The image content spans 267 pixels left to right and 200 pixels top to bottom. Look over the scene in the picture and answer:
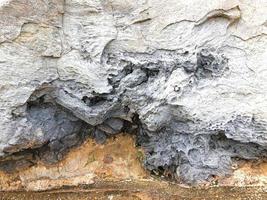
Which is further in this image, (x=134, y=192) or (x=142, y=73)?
(x=134, y=192)

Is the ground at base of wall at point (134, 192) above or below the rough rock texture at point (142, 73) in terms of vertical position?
below

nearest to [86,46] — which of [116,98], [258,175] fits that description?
[116,98]

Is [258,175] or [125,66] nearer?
[125,66]

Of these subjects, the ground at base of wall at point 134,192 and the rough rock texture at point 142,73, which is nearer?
the rough rock texture at point 142,73

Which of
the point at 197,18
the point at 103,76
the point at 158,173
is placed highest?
the point at 197,18

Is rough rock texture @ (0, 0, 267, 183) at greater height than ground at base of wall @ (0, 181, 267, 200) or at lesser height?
greater

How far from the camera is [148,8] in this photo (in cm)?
193

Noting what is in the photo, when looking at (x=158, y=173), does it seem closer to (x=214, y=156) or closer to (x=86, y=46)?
(x=214, y=156)

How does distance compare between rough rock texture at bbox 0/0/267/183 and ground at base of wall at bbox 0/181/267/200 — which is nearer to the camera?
rough rock texture at bbox 0/0/267/183

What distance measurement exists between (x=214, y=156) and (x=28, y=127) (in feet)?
3.18

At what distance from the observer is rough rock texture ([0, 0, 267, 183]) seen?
1.92 m

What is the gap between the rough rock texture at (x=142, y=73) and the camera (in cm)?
192

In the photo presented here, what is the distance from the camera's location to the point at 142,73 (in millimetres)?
2064

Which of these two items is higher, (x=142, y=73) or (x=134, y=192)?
(x=142, y=73)
